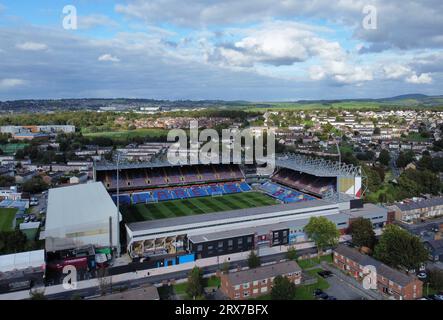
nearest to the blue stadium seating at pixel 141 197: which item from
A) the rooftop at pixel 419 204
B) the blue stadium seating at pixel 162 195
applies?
the blue stadium seating at pixel 162 195

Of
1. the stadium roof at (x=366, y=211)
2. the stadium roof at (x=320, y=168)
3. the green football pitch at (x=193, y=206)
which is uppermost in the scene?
the stadium roof at (x=320, y=168)

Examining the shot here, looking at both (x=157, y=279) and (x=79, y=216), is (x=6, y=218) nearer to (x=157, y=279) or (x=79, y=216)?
(x=79, y=216)

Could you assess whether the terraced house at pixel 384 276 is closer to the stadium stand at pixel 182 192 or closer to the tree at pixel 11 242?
the tree at pixel 11 242

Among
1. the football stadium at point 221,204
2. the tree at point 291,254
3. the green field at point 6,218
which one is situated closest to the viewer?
the tree at point 291,254

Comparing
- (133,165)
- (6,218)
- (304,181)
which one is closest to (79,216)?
(6,218)

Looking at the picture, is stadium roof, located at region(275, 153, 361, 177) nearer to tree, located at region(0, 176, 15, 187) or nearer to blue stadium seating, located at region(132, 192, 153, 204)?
blue stadium seating, located at region(132, 192, 153, 204)
